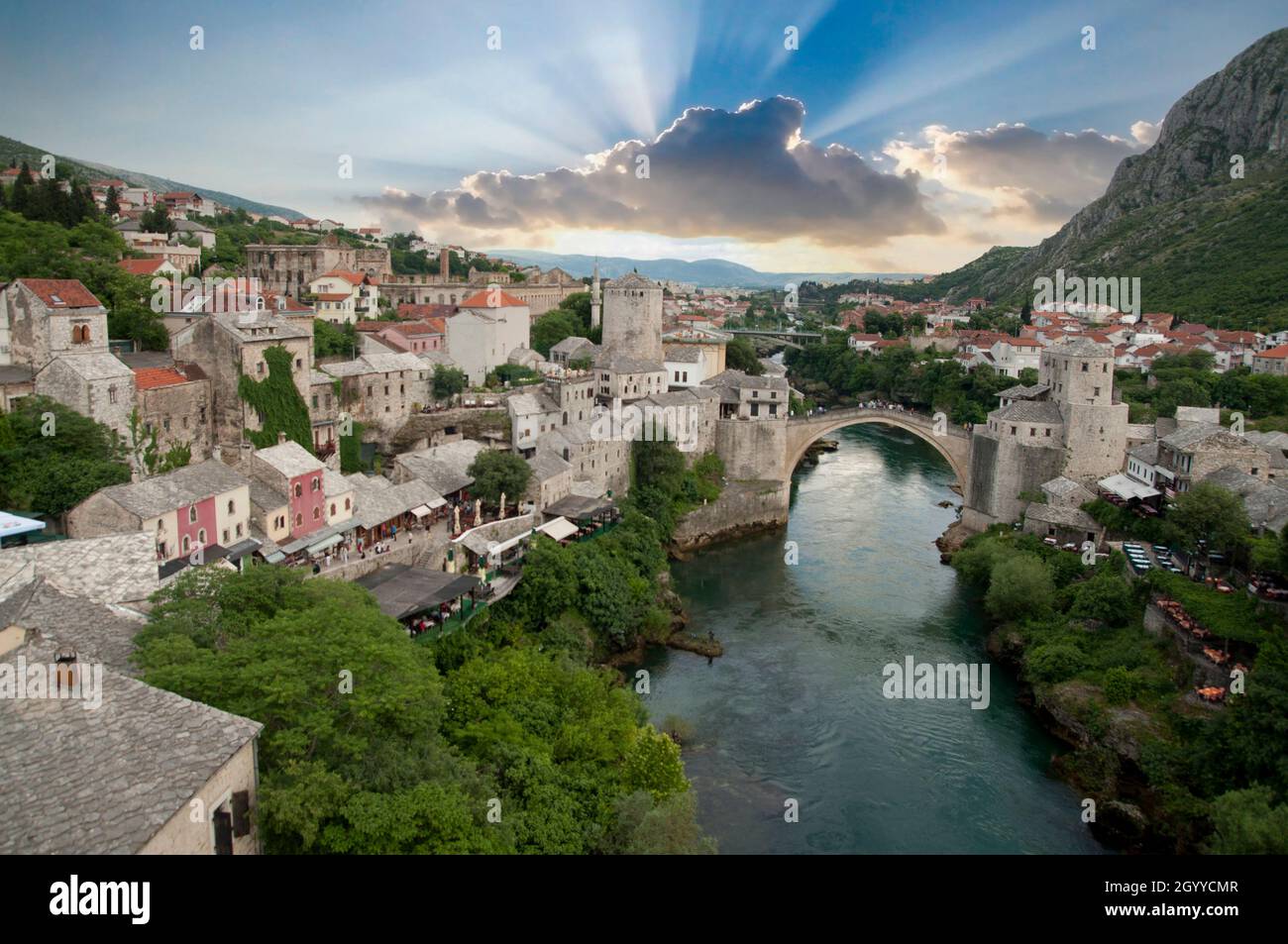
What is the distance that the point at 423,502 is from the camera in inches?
746

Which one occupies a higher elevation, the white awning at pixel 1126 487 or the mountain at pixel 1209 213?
the mountain at pixel 1209 213

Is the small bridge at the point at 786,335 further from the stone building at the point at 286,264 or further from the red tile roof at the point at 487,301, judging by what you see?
the stone building at the point at 286,264

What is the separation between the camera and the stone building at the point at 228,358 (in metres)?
17.7

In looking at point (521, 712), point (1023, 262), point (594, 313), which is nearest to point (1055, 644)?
point (521, 712)

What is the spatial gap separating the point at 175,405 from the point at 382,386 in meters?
6.37

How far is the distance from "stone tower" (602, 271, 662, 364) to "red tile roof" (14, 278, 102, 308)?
57.2 ft

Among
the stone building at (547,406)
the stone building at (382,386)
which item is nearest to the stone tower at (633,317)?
the stone building at (547,406)

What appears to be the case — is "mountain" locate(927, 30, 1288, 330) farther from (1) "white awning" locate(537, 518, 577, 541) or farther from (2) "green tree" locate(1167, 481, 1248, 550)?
(1) "white awning" locate(537, 518, 577, 541)

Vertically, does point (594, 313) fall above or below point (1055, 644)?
above

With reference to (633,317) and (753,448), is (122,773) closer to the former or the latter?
(753,448)

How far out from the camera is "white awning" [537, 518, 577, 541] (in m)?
20.0

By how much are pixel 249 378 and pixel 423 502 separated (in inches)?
161

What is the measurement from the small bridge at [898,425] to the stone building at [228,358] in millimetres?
17020
